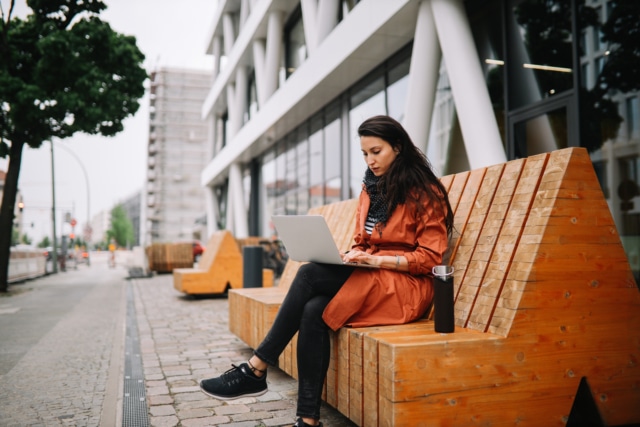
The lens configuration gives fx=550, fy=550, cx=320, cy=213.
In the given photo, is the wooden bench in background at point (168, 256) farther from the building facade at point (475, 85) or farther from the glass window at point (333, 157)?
the glass window at point (333, 157)

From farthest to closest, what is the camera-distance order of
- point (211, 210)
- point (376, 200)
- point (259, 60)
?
point (211, 210), point (259, 60), point (376, 200)

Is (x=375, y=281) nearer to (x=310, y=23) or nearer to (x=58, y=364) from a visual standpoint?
(x=58, y=364)

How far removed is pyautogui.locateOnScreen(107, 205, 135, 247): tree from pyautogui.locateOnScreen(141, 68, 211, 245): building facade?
35.4 meters

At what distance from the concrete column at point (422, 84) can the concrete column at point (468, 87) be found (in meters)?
0.56

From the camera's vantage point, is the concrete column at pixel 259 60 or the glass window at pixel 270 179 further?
the glass window at pixel 270 179

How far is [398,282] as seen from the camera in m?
3.13

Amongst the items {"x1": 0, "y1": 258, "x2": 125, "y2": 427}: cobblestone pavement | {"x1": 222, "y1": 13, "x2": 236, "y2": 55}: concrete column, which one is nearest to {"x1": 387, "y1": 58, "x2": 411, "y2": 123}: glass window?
{"x1": 0, "y1": 258, "x2": 125, "y2": 427}: cobblestone pavement

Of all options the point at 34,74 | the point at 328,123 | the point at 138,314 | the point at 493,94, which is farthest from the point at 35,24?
the point at 493,94

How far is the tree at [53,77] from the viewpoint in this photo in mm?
15031

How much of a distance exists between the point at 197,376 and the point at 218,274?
285 inches

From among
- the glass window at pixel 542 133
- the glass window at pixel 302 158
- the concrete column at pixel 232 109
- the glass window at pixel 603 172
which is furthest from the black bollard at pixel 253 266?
the concrete column at pixel 232 109

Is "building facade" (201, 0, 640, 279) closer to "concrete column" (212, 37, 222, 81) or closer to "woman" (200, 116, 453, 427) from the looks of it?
"woman" (200, 116, 453, 427)

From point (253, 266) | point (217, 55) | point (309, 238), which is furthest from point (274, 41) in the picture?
point (309, 238)

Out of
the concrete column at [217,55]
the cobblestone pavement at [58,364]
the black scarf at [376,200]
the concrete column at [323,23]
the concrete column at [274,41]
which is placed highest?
the concrete column at [217,55]
